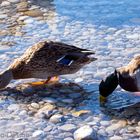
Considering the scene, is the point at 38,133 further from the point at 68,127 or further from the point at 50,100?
the point at 50,100

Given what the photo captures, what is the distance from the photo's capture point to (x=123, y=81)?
480cm

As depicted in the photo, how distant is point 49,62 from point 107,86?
754mm

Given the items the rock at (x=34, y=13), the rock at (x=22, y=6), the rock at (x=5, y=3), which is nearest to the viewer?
the rock at (x=34, y=13)

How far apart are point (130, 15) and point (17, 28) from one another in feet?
4.74

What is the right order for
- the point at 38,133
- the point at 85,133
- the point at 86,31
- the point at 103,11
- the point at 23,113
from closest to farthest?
1. the point at 85,133
2. the point at 38,133
3. the point at 23,113
4. the point at 86,31
5. the point at 103,11

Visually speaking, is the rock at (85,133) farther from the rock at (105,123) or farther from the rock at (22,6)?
the rock at (22,6)

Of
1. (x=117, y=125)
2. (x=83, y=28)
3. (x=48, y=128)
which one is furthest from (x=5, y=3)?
(x=117, y=125)

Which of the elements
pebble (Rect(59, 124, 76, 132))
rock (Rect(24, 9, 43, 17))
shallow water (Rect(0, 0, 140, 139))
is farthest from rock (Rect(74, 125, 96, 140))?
rock (Rect(24, 9, 43, 17))

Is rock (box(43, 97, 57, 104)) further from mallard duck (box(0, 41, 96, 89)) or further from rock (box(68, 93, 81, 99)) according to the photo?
mallard duck (box(0, 41, 96, 89))

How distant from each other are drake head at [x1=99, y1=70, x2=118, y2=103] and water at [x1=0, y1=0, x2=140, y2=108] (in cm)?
10

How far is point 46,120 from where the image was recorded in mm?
4496

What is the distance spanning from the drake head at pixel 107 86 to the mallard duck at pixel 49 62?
52cm

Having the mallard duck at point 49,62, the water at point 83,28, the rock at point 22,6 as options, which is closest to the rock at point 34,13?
the water at point 83,28

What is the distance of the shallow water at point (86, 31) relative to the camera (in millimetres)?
5230
